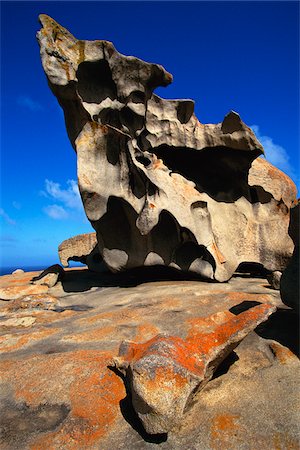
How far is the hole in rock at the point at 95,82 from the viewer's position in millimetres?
10352

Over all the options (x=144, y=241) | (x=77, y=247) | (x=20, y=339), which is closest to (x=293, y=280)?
(x=20, y=339)

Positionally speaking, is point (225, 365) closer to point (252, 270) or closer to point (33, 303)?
point (33, 303)

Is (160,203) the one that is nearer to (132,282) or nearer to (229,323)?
(132,282)

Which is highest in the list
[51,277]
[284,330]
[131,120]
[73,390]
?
[131,120]

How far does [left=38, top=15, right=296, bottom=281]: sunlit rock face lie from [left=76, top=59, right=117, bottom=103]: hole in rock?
0.03 metres

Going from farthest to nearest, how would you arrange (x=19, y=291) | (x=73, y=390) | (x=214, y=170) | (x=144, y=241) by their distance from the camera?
(x=214, y=170) < (x=144, y=241) < (x=19, y=291) < (x=73, y=390)

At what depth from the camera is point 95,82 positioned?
10.7 m

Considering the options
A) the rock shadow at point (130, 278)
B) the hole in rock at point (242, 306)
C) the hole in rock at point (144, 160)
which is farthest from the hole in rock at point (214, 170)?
the hole in rock at point (242, 306)

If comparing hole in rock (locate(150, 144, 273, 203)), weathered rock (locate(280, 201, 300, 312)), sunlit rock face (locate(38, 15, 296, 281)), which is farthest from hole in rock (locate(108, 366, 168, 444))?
hole in rock (locate(150, 144, 273, 203))

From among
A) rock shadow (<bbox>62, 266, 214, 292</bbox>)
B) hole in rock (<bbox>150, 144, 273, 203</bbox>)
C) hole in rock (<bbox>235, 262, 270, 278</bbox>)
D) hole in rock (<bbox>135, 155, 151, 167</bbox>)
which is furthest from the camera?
hole in rock (<bbox>150, 144, 273, 203</bbox>)

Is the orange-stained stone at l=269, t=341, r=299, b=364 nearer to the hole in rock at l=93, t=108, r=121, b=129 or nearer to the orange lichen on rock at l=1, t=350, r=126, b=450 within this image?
the orange lichen on rock at l=1, t=350, r=126, b=450

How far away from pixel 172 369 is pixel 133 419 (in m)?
0.71

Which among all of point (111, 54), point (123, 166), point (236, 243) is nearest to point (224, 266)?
point (236, 243)

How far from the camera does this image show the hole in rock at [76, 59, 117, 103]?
1035 cm
